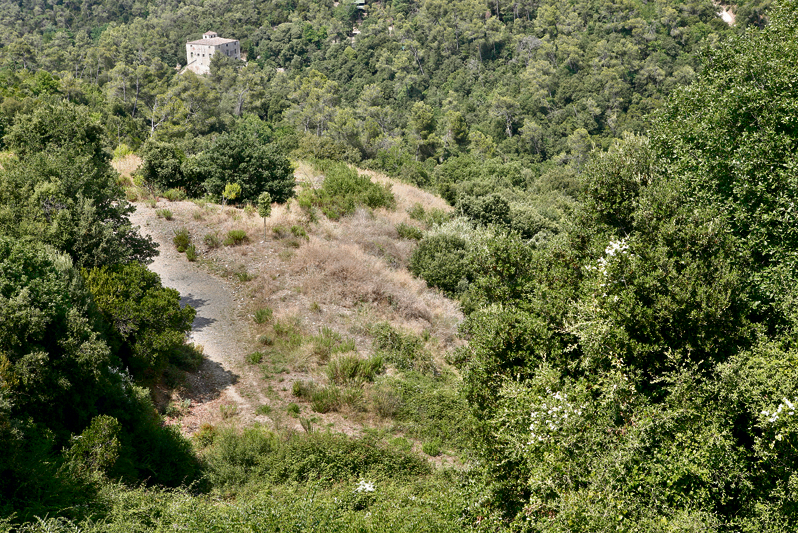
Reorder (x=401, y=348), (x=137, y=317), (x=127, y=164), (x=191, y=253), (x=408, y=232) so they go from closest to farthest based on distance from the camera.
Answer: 1. (x=137, y=317)
2. (x=401, y=348)
3. (x=191, y=253)
4. (x=408, y=232)
5. (x=127, y=164)

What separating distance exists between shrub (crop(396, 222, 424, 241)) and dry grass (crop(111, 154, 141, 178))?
35.7 feet

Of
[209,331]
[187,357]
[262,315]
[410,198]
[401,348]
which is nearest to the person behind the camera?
[187,357]

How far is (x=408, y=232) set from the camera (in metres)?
20.9

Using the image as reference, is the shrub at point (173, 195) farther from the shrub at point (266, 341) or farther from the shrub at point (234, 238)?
the shrub at point (266, 341)

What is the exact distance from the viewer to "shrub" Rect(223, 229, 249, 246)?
18.0m

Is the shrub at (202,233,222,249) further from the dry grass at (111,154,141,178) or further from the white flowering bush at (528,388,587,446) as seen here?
the white flowering bush at (528,388,587,446)

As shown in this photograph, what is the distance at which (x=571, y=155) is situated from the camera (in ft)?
193

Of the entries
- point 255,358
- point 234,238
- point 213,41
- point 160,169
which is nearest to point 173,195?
point 160,169

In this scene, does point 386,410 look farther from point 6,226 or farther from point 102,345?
point 6,226

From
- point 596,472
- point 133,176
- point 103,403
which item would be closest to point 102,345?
point 103,403

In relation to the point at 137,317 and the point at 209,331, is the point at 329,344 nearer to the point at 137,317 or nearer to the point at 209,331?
the point at 209,331

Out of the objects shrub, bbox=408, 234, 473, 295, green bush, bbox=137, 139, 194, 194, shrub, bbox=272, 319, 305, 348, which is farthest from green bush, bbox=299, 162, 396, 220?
shrub, bbox=272, 319, 305, 348

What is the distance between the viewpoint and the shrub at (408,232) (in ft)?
68.3

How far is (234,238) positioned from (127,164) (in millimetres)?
8775
